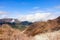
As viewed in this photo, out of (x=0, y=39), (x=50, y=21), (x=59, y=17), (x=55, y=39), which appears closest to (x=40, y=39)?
Answer: (x=55, y=39)

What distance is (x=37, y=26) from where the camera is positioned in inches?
1308

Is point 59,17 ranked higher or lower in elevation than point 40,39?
higher

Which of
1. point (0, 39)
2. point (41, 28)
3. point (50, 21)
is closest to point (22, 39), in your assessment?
point (0, 39)

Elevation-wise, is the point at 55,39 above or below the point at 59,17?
below

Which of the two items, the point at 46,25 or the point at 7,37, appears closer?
the point at 7,37

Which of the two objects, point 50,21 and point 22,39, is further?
point 50,21

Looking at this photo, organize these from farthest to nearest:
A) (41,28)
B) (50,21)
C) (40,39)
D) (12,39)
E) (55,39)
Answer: (50,21), (41,28), (40,39), (55,39), (12,39)

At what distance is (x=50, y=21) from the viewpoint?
35.5 metres

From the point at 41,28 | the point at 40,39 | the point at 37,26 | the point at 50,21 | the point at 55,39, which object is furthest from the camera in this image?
the point at 50,21

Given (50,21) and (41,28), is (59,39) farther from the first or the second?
(50,21)

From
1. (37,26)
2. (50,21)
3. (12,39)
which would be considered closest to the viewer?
(12,39)

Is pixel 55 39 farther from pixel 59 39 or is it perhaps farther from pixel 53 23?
pixel 53 23

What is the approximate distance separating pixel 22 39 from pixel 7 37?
5.16ft

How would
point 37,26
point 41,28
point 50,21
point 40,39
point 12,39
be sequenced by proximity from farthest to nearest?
point 50,21 → point 37,26 → point 41,28 → point 40,39 → point 12,39
